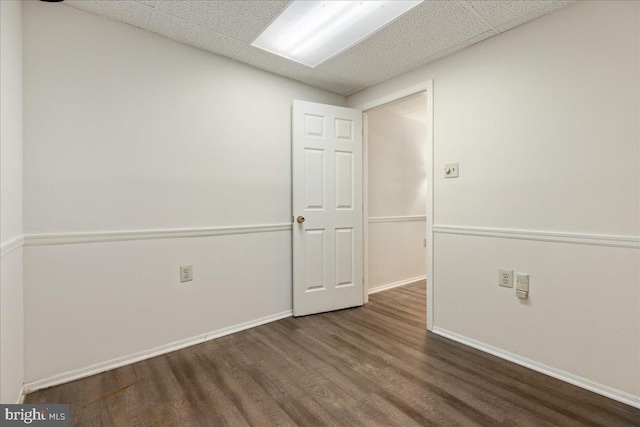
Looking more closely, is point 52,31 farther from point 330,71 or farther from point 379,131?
point 379,131

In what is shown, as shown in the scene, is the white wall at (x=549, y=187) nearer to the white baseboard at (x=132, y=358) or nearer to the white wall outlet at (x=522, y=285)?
the white wall outlet at (x=522, y=285)

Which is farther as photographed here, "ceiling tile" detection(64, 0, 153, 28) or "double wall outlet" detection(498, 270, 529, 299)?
"double wall outlet" detection(498, 270, 529, 299)

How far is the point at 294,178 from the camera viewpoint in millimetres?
2768

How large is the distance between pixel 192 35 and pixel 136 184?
3.61 ft

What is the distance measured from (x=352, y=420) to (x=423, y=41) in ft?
7.86

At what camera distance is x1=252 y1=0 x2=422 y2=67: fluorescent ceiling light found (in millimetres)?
1845

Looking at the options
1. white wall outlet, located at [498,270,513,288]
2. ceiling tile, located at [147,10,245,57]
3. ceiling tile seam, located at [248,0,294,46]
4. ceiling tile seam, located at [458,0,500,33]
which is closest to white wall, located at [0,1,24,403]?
ceiling tile, located at [147,10,245,57]

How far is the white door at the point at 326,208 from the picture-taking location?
280 cm

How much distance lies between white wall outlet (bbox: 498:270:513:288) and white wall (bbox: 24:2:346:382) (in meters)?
1.78

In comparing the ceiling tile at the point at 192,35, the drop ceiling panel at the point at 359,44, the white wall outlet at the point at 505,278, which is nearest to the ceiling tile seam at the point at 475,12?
the drop ceiling panel at the point at 359,44

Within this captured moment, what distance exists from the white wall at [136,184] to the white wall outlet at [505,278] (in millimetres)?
1784

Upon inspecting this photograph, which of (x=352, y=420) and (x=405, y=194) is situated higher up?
(x=405, y=194)

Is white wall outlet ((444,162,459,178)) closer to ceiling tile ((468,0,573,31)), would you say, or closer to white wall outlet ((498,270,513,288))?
white wall outlet ((498,270,513,288))

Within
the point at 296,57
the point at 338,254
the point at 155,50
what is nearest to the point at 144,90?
the point at 155,50
